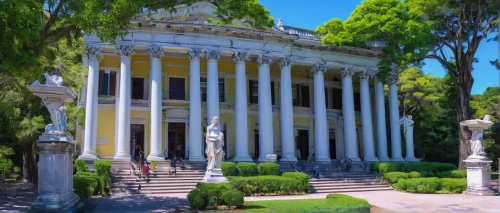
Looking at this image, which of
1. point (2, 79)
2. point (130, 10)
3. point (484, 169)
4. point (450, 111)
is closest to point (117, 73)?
point (2, 79)

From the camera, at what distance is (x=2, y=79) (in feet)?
48.4

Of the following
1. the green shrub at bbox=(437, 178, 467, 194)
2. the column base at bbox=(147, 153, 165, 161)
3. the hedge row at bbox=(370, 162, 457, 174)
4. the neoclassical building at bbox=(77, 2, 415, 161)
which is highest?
the neoclassical building at bbox=(77, 2, 415, 161)

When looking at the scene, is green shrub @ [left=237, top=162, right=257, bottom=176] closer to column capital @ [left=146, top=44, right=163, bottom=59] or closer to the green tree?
column capital @ [left=146, top=44, right=163, bottom=59]

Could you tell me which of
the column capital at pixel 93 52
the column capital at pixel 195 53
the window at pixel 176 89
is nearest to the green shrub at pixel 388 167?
the column capital at pixel 195 53

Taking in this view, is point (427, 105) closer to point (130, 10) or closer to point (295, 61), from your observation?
point (295, 61)

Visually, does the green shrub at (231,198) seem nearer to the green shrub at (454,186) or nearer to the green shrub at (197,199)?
the green shrub at (197,199)

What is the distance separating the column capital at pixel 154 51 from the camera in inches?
1045

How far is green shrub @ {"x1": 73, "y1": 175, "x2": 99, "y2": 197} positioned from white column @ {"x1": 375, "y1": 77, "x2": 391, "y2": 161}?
2124 cm

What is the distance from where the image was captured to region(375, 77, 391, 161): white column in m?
32.4

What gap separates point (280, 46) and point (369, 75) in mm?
7646

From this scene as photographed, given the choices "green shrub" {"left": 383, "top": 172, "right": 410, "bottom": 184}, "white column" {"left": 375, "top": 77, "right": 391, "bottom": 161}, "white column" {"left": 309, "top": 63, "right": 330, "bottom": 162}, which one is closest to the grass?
"green shrub" {"left": 383, "top": 172, "right": 410, "bottom": 184}

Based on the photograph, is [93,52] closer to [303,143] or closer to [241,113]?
[241,113]

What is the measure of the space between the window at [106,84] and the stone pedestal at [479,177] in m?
20.5

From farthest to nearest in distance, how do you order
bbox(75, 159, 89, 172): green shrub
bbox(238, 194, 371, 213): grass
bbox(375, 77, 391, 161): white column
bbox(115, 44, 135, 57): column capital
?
bbox(375, 77, 391, 161): white column, bbox(115, 44, 135, 57): column capital, bbox(75, 159, 89, 172): green shrub, bbox(238, 194, 371, 213): grass
